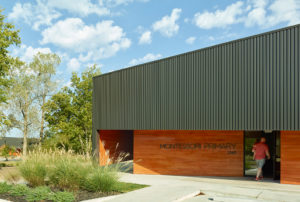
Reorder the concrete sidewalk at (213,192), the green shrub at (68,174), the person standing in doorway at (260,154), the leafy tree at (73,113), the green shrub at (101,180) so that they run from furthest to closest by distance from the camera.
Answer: the leafy tree at (73,113) → the person standing in doorway at (260,154) → the green shrub at (68,174) → the green shrub at (101,180) → the concrete sidewalk at (213,192)

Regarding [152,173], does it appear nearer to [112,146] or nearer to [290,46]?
[112,146]

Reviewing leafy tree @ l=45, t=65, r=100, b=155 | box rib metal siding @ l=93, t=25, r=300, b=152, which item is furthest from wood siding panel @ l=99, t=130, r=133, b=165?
leafy tree @ l=45, t=65, r=100, b=155

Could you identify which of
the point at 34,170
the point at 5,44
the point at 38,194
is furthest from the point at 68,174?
the point at 5,44

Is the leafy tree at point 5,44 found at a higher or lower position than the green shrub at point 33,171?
higher

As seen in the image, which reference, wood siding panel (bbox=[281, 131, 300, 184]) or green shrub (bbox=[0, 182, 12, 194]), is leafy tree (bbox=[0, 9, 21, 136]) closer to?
green shrub (bbox=[0, 182, 12, 194])

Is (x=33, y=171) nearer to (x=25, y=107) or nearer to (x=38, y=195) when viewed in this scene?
(x=38, y=195)

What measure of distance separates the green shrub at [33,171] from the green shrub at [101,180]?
5.67ft

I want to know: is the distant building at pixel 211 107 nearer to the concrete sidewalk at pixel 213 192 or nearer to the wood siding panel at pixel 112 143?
the wood siding panel at pixel 112 143

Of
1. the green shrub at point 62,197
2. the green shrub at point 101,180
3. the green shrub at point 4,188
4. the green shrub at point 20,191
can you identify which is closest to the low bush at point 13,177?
the green shrub at point 4,188

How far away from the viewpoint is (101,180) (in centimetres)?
808

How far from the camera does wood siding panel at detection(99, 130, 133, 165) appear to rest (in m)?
14.0

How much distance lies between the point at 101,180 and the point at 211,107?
4.94 m

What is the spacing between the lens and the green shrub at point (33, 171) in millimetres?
8852

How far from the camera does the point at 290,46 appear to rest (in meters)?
9.11
